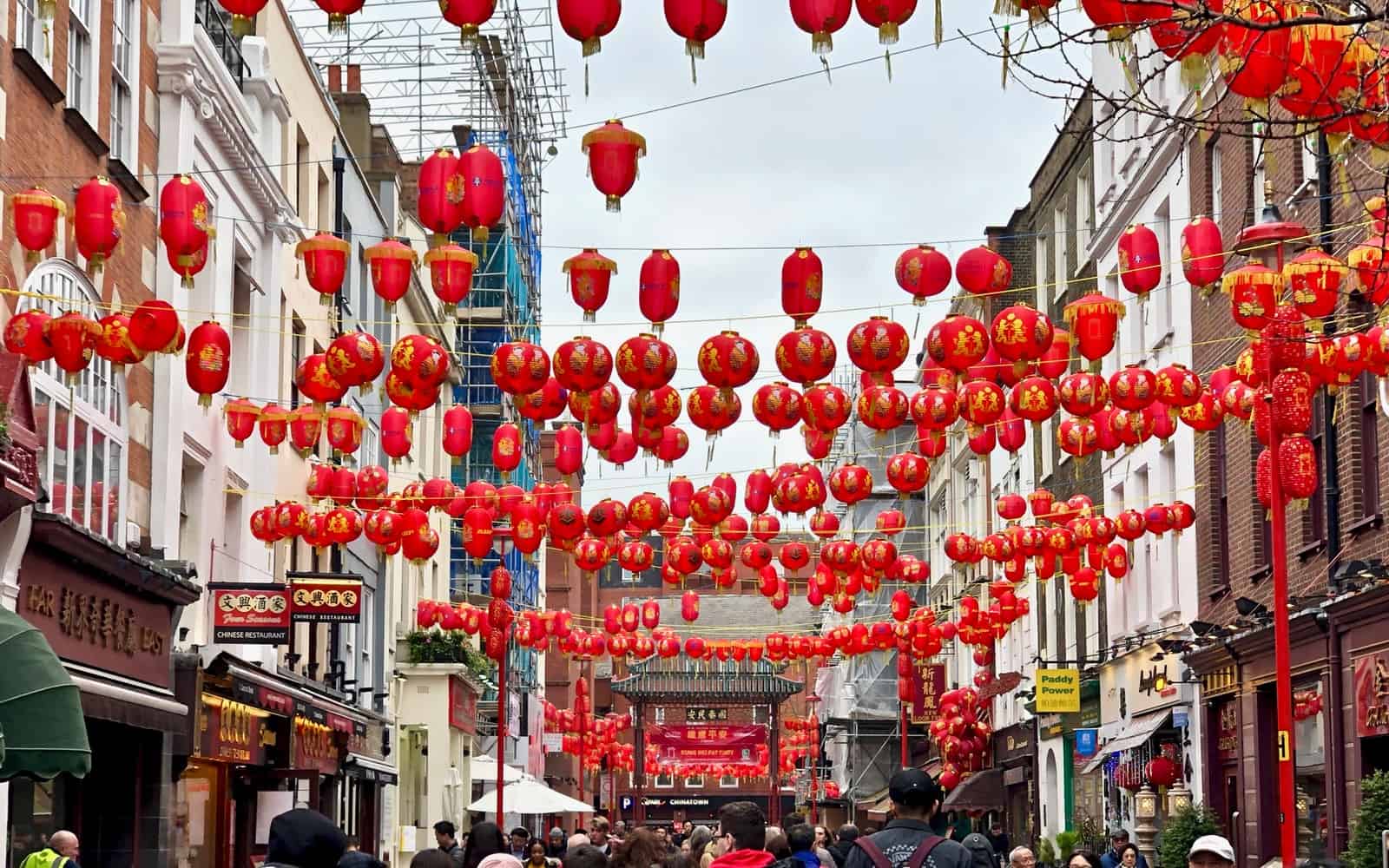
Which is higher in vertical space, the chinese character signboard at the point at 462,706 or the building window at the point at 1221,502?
the building window at the point at 1221,502

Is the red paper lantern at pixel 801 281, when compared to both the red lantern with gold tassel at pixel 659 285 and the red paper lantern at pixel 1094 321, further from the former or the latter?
the red paper lantern at pixel 1094 321

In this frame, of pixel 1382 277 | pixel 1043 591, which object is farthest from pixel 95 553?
pixel 1043 591

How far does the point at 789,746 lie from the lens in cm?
9569

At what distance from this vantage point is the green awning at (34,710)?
1232 centimetres

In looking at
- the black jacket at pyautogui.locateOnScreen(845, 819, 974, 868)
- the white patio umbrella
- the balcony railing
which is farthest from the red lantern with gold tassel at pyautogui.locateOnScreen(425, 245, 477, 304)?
the white patio umbrella

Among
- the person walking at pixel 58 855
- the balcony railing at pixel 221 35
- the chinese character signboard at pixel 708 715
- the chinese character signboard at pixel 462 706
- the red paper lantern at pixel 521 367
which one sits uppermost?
the balcony railing at pixel 221 35

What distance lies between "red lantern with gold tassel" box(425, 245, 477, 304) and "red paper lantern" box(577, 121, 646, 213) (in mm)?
2257

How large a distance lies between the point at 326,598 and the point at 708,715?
231 feet

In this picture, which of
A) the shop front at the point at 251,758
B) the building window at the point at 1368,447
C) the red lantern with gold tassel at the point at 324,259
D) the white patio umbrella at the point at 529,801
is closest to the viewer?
the red lantern with gold tassel at the point at 324,259

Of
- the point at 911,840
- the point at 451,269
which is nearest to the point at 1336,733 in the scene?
the point at 451,269

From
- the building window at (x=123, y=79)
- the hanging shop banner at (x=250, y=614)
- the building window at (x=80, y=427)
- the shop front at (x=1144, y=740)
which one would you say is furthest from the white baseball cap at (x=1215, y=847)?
the shop front at (x=1144, y=740)

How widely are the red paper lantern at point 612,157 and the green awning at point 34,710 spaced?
5534 mm

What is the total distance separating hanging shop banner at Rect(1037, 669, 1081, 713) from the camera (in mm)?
37094

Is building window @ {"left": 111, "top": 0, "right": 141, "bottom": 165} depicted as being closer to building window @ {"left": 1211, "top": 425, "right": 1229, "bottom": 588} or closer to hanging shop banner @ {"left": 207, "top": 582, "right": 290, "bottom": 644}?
hanging shop banner @ {"left": 207, "top": 582, "right": 290, "bottom": 644}
